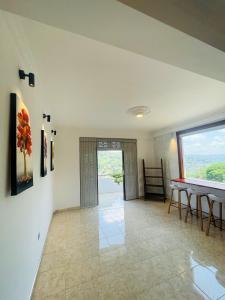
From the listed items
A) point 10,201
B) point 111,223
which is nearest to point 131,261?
point 111,223

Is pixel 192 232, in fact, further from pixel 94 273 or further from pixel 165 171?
pixel 165 171

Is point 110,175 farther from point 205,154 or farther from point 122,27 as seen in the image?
point 122,27

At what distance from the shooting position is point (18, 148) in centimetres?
110

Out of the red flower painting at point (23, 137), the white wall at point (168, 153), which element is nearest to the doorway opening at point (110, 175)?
the white wall at point (168, 153)

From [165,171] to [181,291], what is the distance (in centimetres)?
376

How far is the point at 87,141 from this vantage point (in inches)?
183

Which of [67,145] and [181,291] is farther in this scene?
[67,145]

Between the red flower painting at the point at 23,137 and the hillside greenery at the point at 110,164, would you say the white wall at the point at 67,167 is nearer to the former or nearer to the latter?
the hillside greenery at the point at 110,164

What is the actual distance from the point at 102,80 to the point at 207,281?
8.90ft

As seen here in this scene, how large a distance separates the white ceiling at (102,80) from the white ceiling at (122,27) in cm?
35

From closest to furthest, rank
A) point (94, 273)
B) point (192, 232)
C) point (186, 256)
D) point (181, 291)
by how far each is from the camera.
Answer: point (181, 291)
point (94, 273)
point (186, 256)
point (192, 232)

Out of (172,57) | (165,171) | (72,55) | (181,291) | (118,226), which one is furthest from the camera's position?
(165,171)

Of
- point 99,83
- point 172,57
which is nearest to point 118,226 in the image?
point 99,83

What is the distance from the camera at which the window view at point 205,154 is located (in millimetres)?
3521
